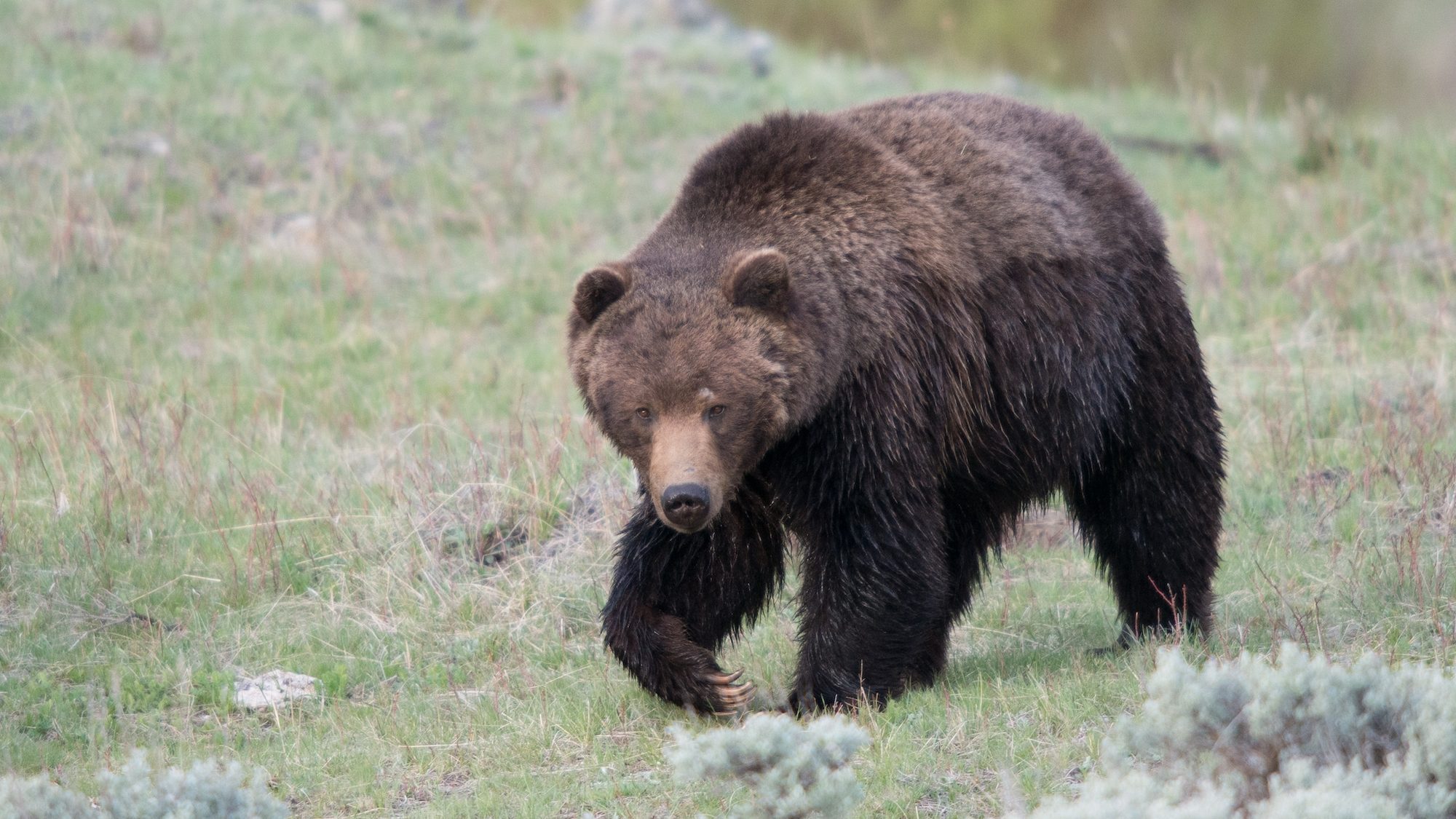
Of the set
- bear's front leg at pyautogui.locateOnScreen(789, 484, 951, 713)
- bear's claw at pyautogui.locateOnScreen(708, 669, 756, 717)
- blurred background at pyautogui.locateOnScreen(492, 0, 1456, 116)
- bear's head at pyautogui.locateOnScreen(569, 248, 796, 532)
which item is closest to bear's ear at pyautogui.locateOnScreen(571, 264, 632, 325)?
bear's head at pyautogui.locateOnScreen(569, 248, 796, 532)

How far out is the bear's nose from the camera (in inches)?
183

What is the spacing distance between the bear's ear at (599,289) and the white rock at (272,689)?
187 cm

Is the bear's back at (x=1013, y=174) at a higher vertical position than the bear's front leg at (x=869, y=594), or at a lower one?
higher

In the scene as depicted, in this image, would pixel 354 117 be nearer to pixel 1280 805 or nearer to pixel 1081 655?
pixel 1081 655

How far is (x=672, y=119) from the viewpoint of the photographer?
564 inches

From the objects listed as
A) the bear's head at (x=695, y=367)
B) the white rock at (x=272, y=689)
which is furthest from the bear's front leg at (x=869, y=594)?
the white rock at (x=272, y=689)

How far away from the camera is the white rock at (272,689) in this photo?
5.73m

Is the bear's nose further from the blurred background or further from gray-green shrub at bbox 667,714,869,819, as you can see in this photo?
the blurred background

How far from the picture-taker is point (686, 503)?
4.67 m

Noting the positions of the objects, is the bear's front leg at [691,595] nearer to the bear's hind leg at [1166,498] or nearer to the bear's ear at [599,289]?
the bear's ear at [599,289]

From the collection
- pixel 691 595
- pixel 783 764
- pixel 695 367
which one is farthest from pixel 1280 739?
pixel 691 595

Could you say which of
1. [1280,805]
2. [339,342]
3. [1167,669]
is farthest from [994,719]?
[339,342]

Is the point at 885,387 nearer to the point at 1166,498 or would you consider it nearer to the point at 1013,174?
the point at 1013,174

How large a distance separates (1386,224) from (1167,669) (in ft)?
30.0
